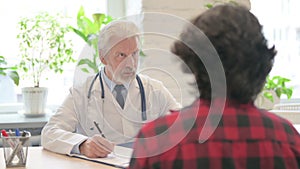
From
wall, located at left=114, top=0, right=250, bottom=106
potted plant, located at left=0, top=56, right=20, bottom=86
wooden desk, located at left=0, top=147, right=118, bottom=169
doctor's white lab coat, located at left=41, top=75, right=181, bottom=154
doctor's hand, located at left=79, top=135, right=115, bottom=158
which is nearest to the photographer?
wall, located at left=114, top=0, right=250, bottom=106

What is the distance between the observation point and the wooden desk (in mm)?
1672

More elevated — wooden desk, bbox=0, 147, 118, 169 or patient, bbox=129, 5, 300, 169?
patient, bbox=129, 5, 300, 169

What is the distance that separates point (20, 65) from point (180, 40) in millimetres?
2314

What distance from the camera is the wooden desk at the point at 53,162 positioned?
1672 millimetres

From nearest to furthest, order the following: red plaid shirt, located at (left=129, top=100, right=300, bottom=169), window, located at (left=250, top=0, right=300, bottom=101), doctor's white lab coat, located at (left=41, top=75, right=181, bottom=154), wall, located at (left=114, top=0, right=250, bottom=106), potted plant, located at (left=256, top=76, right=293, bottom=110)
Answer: red plaid shirt, located at (left=129, top=100, right=300, bottom=169)
wall, located at (left=114, top=0, right=250, bottom=106)
doctor's white lab coat, located at (left=41, top=75, right=181, bottom=154)
potted plant, located at (left=256, top=76, right=293, bottom=110)
window, located at (left=250, top=0, right=300, bottom=101)

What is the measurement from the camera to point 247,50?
0.99m

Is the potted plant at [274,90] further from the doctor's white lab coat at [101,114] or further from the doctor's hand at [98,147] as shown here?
the doctor's hand at [98,147]

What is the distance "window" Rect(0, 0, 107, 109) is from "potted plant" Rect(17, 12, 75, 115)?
125 mm

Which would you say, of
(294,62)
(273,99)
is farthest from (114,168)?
(294,62)

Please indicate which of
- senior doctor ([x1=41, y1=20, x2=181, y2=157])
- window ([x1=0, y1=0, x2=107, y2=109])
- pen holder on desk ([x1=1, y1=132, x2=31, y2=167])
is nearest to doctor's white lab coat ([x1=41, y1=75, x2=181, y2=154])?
senior doctor ([x1=41, y1=20, x2=181, y2=157])

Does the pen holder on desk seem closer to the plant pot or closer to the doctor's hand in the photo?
the doctor's hand

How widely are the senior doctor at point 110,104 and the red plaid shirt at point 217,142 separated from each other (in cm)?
82

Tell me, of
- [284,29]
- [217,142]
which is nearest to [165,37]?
[217,142]

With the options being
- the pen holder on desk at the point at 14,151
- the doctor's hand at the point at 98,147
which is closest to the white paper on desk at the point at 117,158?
the doctor's hand at the point at 98,147
